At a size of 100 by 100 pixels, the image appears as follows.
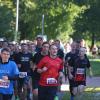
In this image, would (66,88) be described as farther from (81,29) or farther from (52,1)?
(81,29)

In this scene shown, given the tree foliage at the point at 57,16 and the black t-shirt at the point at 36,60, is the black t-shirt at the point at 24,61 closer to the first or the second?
the black t-shirt at the point at 36,60

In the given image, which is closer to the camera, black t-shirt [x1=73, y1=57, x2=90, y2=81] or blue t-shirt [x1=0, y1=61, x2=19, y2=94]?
blue t-shirt [x1=0, y1=61, x2=19, y2=94]

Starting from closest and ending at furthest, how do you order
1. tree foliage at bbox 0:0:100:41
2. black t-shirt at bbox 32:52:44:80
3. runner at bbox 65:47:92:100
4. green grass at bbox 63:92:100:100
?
black t-shirt at bbox 32:52:44:80
runner at bbox 65:47:92:100
green grass at bbox 63:92:100:100
tree foliage at bbox 0:0:100:41

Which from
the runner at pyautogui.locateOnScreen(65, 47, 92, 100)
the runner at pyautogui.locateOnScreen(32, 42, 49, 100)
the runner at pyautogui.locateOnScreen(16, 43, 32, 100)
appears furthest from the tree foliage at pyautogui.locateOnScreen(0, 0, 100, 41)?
the runner at pyautogui.locateOnScreen(32, 42, 49, 100)

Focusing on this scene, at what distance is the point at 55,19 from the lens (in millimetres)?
51375

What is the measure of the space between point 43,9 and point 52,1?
116cm

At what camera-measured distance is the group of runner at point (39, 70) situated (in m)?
11.8

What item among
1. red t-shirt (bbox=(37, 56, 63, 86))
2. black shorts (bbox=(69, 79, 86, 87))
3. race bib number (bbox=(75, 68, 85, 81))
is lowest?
black shorts (bbox=(69, 79, 86, 87))

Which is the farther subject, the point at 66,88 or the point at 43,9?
the point at 43,9

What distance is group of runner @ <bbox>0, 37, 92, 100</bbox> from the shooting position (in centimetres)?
1184

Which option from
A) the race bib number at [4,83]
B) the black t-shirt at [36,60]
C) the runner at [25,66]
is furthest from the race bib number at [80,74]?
the race bib number at [4,83]

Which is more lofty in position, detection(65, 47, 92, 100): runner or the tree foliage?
the tree foliage

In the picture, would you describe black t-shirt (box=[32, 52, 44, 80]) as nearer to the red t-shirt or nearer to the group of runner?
the group of runner

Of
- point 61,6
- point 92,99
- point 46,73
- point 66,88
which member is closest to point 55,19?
point 61,6
